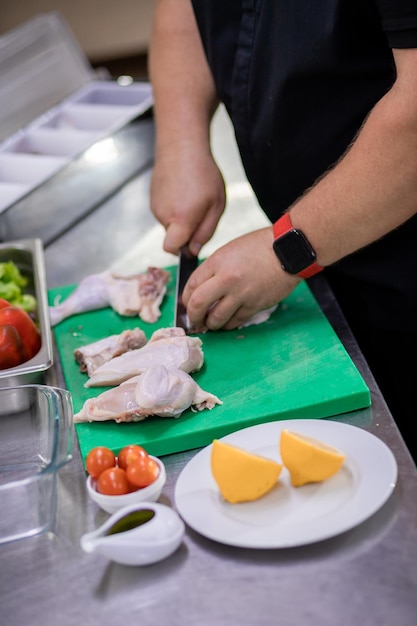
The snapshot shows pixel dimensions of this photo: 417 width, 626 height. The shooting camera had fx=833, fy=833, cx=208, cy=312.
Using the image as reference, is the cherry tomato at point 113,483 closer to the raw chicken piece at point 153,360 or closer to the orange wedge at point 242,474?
the orange wedge at point 242,474

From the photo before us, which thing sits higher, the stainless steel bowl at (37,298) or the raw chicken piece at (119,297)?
the stainless steel bowl at (37,298)

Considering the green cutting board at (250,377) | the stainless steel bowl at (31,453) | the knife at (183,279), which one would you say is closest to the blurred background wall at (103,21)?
the knife at (183,279)

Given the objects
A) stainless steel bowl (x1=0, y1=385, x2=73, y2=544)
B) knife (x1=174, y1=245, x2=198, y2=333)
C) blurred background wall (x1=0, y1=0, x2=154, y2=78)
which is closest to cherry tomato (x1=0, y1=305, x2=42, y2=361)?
stainless steel bowl (x1=0, y1=385, x2=73, y2=544)

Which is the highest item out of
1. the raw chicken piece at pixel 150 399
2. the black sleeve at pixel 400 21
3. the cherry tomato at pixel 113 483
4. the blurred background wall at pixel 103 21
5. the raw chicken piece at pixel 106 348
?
the black sleeve at pixel 400 21

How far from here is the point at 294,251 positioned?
1547mm

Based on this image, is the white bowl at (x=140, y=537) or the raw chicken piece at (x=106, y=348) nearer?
the white bowl at (x=140, y=537)

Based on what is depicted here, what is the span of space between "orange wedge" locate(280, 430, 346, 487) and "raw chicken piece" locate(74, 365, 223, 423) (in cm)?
27

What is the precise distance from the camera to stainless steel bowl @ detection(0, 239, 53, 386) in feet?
5.02

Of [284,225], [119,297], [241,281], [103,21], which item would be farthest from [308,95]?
[103,21]

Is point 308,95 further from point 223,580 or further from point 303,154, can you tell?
point 223,580

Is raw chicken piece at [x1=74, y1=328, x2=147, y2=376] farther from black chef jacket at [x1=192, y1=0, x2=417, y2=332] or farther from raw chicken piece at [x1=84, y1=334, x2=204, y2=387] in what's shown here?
black chef jacket at [x1=192, y1=0, x2=417, y2=332]

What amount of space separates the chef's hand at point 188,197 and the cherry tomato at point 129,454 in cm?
76

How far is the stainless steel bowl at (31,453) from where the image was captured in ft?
4.04

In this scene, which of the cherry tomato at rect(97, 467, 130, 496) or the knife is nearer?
the cherry tomato at rect(97, 467, 130, 496)
